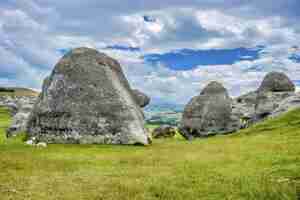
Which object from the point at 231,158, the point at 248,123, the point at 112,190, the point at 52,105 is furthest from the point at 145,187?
the point at 248,123

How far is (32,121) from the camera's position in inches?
1374

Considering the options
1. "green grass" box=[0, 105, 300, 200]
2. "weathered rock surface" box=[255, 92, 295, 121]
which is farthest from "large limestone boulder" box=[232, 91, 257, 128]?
"green grass" box=[0, 105, 300, 200]

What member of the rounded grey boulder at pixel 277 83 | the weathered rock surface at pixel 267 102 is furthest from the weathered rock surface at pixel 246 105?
the rounded grey boulder at pixel 277 83

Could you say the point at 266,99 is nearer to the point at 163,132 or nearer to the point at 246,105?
the point at 246,105

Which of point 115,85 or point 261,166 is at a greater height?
point 115,85

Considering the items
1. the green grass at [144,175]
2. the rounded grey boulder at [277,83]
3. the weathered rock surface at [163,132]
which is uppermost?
the rounded grey boulder at [277,83]

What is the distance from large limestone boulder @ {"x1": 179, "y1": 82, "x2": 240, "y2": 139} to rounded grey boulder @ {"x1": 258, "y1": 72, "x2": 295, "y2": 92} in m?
19.2

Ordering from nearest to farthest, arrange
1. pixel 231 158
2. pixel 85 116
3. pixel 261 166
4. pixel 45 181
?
pixel 45 181 → pixel 261 166 → pixel 231 158 → pixel 85 116

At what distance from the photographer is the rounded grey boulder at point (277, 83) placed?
73.9 metres

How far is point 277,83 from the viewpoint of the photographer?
74.1 metres

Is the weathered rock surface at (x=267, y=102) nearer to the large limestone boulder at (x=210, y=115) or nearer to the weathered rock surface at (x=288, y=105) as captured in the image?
the weathered rock surface at (x=288, y=105)

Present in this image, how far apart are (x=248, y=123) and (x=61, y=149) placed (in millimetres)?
45861

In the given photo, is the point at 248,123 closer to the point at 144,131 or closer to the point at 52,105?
the point at 144,131

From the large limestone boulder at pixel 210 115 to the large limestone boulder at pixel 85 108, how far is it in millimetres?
21596
